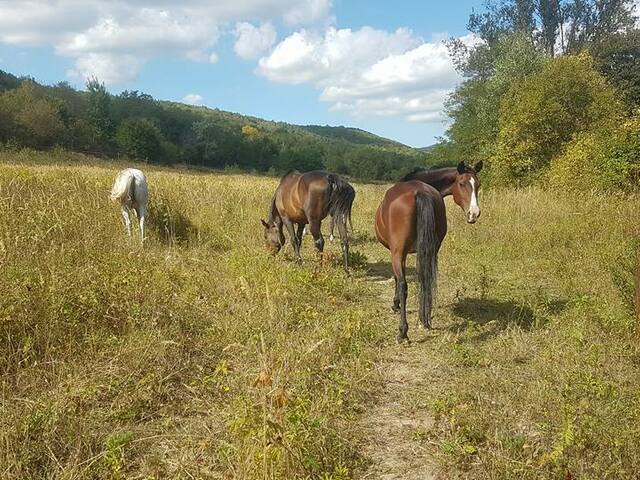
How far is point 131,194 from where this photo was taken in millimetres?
9711

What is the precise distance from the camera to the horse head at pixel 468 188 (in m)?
6.74

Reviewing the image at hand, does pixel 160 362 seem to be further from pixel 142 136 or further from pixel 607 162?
pixel 142 136

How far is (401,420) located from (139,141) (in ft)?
223

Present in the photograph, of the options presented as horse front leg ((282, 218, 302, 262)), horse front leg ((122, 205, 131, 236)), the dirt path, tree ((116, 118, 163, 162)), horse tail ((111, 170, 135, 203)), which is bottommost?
the dirt path

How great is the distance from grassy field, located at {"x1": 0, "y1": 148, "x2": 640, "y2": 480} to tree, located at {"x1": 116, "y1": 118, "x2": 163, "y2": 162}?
62133 millimetres

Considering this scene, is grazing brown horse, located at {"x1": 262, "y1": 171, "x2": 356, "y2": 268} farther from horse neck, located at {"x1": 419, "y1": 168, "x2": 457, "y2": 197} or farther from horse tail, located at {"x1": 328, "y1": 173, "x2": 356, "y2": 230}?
horse neck, located at {"x1": 419, "y1": 168, "x2": 457, "y2": 197}

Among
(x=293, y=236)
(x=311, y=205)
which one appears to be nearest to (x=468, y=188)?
(x=311, y=205)

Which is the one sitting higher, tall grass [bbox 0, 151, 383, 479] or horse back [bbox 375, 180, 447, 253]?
horse back [bbox 375, 180, 447, 253]

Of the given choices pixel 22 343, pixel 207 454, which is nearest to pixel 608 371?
pixel 207 454

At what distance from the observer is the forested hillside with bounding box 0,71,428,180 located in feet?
171

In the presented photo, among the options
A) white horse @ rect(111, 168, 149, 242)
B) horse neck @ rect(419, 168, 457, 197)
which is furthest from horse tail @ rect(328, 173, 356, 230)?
white horse @ rect(111, 168, 149, 242)

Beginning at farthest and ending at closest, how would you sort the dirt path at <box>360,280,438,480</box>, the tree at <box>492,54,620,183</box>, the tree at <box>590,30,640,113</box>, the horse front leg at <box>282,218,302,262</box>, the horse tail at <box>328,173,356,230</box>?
1. the tree at <box>590,30,640,113</box>
2. the tree at <box>492,54,620,183</box>
3. the horse front leg at <box>282,218,302,262</box>
4. the horse tail at <box>328,173,356,230</box>
5. the dirt path at <box>360,280,438,480</box>

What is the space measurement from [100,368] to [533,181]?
19706 millimetres

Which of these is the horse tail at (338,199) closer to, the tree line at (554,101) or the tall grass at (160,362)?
the tall grass at (160,362)
